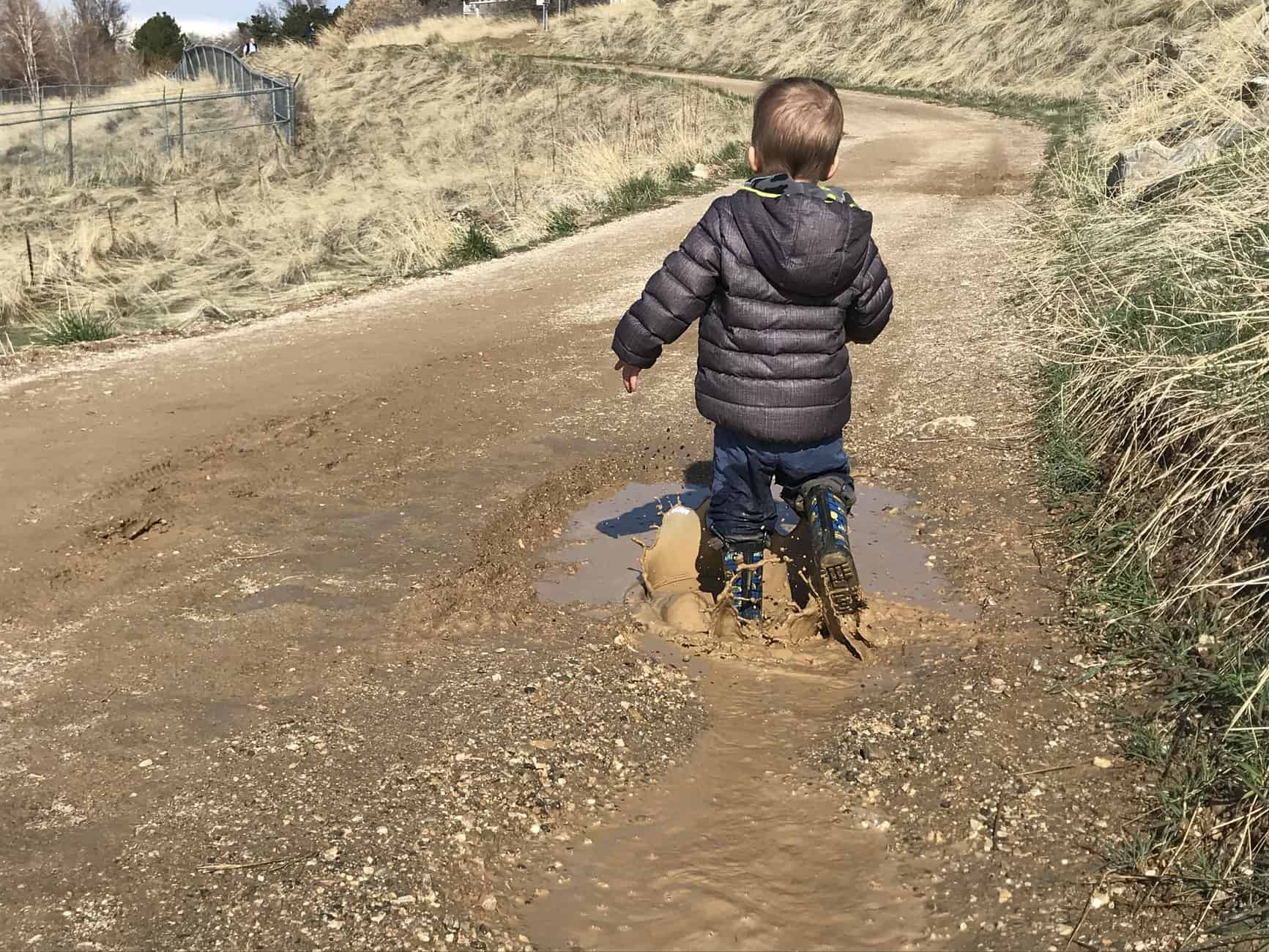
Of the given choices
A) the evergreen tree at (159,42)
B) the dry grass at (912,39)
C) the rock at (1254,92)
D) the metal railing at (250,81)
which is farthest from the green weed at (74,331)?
the evergreen tree at (159,42)

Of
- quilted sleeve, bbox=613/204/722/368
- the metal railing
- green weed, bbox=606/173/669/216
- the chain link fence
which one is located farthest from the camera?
the metal railing

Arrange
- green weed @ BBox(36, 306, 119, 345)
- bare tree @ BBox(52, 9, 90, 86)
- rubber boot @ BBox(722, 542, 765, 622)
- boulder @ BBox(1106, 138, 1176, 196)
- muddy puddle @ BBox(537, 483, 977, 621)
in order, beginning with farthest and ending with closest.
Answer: bare tree @ BBox(52, 9, 90, 86)
green weed @ BBox(36, 306, 119, 345)
boulder @ BBox(1106, 138, 1176, 196)
muddy puddle @ BBox(537, 483, 977, 621)
rubber boot @ BBox(722, 542, 765, 622)

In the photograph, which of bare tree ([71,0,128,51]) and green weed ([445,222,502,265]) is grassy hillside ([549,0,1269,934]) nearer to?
green weed ([445,222,502,265])

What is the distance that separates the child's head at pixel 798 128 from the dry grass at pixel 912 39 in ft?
54.0

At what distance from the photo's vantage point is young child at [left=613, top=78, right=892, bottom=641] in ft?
10.3

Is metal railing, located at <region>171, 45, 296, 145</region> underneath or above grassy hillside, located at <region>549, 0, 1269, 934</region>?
above

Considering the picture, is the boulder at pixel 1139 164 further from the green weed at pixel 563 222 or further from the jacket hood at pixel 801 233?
the green weed at pixel 563 222

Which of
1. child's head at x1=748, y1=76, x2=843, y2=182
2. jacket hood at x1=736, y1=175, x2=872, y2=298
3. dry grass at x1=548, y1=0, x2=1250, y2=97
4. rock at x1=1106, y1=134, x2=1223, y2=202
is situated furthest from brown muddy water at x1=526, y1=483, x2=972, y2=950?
dry grass at x1=548, y1=0, x2=1250, y2=97

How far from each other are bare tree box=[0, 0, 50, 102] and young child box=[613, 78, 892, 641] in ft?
183

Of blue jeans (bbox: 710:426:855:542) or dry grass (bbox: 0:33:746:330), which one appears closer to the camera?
blue jeans (bbox: 710:426:855:542)

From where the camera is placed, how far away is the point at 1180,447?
3922mm

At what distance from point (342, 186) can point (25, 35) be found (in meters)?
40.5

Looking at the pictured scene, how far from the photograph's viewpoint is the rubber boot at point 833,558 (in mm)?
3318

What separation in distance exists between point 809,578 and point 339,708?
1.55 meters
